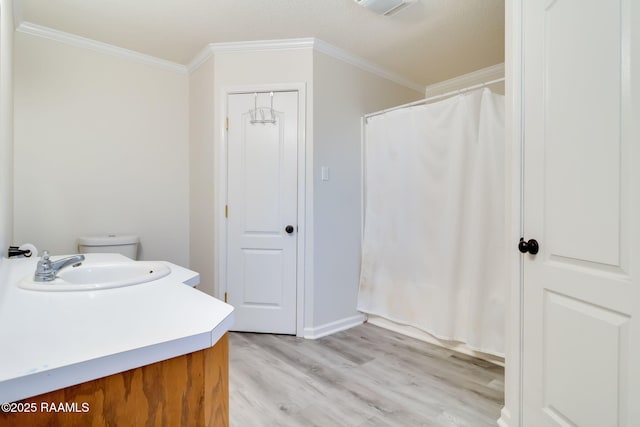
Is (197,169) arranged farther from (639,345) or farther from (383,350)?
(639,345)

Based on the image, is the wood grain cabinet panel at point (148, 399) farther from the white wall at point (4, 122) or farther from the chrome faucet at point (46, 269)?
the white wall at point (4, 122)

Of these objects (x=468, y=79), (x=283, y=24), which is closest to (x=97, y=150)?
(x=283, y=24)

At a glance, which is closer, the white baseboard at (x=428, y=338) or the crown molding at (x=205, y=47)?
the white baseboard at (x=428, y=338)

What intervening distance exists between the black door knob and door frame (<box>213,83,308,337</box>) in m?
1.59

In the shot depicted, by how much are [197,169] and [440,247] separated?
7.28 ft

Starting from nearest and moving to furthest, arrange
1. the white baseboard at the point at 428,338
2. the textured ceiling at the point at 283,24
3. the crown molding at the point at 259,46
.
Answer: the textured ceiling at the point at 283,24
the white baseboard at the point at 428,338
the crown molding at the point at 259,46

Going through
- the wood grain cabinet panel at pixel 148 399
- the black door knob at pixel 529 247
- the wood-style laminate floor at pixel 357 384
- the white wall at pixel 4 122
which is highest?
the white wall at pixel 4 122

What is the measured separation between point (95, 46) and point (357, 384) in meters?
3.21

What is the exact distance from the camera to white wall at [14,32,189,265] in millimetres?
2371

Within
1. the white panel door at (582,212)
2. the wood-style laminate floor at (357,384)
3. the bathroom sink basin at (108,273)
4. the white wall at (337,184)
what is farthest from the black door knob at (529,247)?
the white wall at (337,184)

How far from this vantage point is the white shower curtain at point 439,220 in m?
2.14

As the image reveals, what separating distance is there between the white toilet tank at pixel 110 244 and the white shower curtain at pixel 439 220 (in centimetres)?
195

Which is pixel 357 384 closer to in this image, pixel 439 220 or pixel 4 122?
pixel 439 220

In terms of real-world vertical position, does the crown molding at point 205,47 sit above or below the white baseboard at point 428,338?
above
